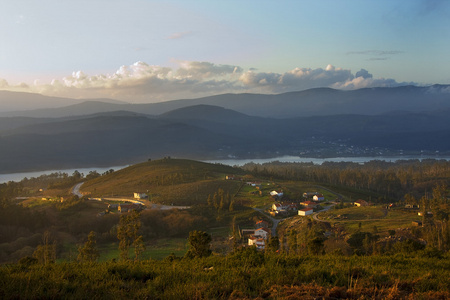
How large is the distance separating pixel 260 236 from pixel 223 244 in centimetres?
334

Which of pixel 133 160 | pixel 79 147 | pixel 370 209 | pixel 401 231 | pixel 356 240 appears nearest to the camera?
pixel 356 240

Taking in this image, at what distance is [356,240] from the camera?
2716 cm

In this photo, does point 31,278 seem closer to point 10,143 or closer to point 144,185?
point 144,185

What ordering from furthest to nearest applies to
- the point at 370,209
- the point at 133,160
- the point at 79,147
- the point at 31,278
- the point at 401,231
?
the point at 79,147, the point at 133,160, the point at 370,209, the point at 401,231, the point at 31,278

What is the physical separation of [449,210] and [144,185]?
45.0 meters

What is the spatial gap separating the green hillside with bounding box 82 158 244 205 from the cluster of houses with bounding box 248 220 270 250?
551 inches

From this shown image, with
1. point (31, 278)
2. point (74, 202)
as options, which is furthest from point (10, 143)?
point (31, 278)

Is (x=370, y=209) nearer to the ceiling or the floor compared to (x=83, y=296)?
nearer to the floor

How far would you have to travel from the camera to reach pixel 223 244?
31.0m

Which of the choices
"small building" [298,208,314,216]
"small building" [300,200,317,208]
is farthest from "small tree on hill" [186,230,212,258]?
"small building" [300,200,317,208]

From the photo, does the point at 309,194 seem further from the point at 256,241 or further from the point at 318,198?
the point at 256,241

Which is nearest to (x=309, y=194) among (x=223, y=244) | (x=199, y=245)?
(x=223, y=244)

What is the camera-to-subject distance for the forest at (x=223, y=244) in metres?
5.89

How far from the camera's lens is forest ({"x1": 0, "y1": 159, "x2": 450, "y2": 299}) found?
589 centimetres
